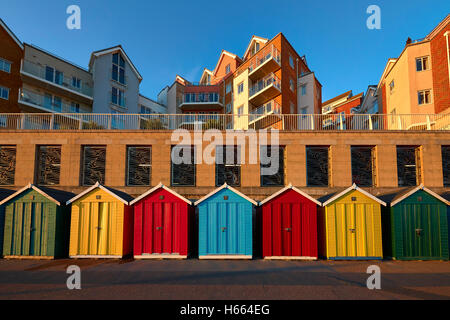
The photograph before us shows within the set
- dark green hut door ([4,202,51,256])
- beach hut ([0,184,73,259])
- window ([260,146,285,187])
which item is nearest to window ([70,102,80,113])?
beach hut ([0,184,73,259])

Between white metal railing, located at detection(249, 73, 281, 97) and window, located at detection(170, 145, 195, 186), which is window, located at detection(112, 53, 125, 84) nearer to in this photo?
white metal railing, located at detection(249, 73, 281, 97)

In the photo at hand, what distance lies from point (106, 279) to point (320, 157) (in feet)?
42.2

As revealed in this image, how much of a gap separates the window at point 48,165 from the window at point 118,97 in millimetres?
18539

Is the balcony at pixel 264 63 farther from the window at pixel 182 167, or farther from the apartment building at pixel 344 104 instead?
the apartment building at pixel 344 104

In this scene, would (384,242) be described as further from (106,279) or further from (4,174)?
(4,174)

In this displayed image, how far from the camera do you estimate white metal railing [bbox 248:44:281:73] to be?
104ft

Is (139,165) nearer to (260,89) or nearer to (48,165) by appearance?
(48,165)

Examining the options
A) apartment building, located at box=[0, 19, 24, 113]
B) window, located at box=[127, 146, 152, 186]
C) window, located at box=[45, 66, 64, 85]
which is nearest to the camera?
window, located at box=[127, 146, 152, 186]

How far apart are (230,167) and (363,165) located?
24.9ft

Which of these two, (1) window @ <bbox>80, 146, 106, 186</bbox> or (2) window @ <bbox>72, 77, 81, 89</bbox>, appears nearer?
(1) window @ <bbox>80, 146, 106, 186</bbox>

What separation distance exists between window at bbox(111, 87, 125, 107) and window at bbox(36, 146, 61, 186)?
18539 millimetres

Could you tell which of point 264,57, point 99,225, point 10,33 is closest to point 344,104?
point 264,57

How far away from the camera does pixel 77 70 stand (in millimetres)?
34219

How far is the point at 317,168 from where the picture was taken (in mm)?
17062
